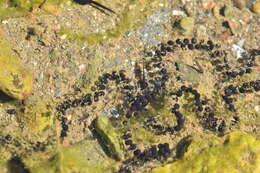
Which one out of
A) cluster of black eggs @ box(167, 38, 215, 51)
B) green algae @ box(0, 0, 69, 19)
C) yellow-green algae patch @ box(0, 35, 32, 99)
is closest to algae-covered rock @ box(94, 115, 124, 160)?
yellow-green algae patch @ box(0, 35, 32, 99)

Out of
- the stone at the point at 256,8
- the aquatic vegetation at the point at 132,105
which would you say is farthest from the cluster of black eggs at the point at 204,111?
the stone at the point at 256,8

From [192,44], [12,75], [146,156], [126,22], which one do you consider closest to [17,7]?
[12,75]

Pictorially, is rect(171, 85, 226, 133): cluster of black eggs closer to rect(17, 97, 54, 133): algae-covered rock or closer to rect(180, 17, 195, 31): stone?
rect(180, 17, 195, 31): stone

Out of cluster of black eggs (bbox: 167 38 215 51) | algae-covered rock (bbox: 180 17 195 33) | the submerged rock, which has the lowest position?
the submerged rock

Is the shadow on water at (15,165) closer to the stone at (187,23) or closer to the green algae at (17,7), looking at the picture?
the green algae at (17,7)

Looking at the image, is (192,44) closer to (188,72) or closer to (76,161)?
(188,72)
